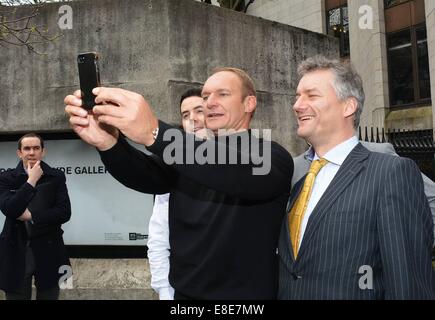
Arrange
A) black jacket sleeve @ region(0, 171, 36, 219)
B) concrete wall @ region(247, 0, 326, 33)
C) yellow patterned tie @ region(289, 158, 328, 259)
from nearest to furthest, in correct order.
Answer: yellow patterned tie @ region(289, 158, 328, 259)
black jacket sleeve @ region(0, 171, 36, 219)
concrete wall @ region(247, 0, 326, 33)

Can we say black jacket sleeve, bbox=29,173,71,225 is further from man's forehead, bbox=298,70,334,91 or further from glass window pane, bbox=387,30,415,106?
glass window pane, bbox=387,30,415,106

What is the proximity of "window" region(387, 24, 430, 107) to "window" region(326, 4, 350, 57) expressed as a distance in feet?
8.50

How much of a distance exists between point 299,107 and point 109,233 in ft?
16.8

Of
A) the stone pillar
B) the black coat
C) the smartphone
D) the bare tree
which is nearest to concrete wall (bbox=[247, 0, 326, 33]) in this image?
the stone pillar

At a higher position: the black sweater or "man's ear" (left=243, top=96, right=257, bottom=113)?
"man's ear" (left=243, top=96, right=257, bottom=113)

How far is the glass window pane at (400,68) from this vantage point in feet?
65.2

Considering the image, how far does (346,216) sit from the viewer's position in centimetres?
206

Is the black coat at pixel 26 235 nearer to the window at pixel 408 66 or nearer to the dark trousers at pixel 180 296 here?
the dark trousers at pixel 180 296

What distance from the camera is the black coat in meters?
4.80

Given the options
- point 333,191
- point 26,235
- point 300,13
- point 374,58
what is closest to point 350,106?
point 333,191

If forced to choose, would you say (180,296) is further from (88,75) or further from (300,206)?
(88,75)

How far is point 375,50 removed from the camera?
20.5 meters

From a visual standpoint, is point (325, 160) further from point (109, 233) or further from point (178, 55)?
point (109, 233)

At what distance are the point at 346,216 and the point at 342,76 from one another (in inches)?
27.9
